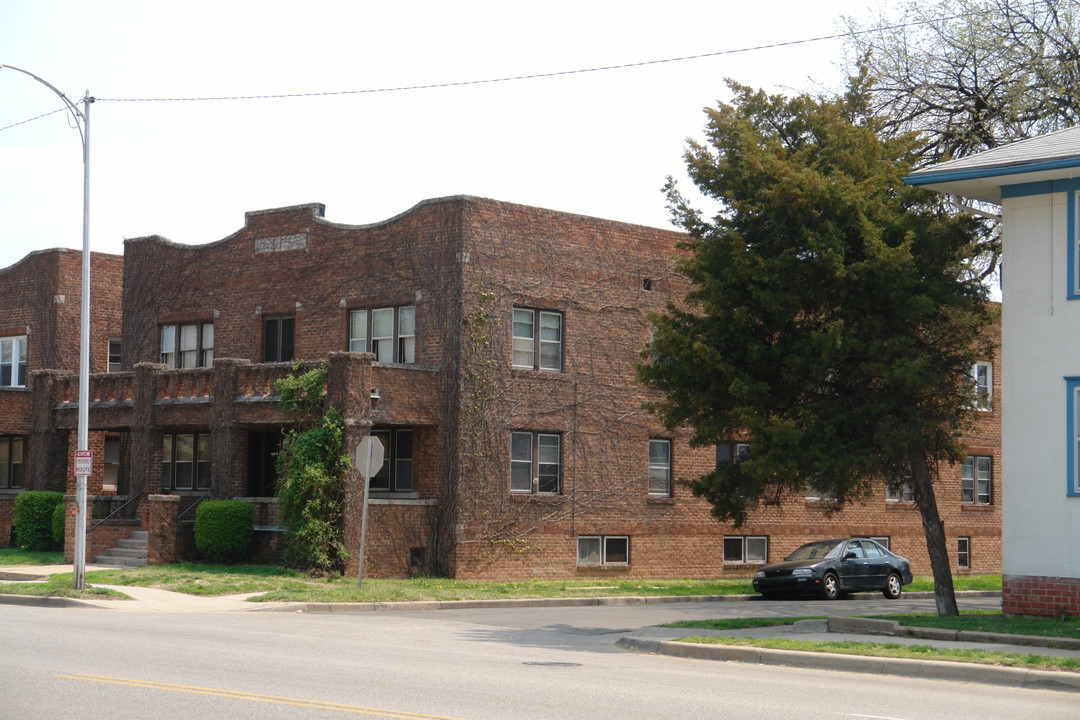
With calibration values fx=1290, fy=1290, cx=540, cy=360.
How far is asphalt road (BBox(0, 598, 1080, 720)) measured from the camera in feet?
34.9

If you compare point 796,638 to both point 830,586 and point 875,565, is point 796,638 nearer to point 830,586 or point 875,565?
point 830,586

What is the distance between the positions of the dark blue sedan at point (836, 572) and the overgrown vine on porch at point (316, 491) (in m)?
9.89

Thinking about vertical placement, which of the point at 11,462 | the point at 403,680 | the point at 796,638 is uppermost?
the point at 11,462

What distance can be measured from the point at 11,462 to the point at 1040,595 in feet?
108

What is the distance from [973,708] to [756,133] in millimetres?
12714

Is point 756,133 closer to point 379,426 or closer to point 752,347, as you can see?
point 752,347

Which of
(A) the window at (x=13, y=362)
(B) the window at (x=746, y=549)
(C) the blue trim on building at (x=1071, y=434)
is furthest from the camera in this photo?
(A) the window at (x=13, y=362)

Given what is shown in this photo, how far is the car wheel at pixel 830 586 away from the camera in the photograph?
2980cm

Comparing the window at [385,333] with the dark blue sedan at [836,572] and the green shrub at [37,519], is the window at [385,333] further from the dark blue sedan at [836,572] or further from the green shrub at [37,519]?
the dark blue sedan at [836,572]


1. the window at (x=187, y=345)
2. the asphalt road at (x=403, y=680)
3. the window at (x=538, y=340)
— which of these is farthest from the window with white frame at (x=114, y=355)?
the asphalt road at (x=403, y=680)

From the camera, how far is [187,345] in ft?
119

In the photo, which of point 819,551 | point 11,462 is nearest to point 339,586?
point 819,551

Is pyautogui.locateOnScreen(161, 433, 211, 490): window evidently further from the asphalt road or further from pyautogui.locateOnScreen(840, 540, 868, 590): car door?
pyautogui.locateOnScreen(840, 540, 868, 590): car door

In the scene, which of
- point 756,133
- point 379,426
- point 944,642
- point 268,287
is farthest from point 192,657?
point 268,287
